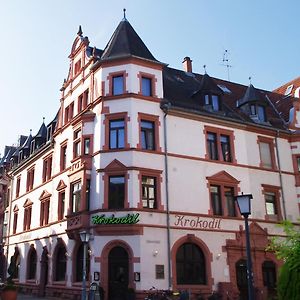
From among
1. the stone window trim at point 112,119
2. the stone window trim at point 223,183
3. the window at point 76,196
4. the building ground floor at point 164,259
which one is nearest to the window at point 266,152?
the stone window trim at point 223,183

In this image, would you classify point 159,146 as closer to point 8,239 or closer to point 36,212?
point 36,212

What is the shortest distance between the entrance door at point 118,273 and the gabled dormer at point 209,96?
12014mm

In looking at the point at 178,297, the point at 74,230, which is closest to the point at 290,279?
the point at 178,297

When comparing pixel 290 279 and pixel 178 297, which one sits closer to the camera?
pixel 290 279

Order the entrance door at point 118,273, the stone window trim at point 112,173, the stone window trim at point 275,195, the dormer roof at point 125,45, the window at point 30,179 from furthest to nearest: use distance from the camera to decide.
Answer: the window at point 30,179
the stone window trim at point 275,195
the dormer roof at point 125,45
the stone window trim at point 112,173
the entrance door at point 118,273

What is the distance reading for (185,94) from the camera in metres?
31.5

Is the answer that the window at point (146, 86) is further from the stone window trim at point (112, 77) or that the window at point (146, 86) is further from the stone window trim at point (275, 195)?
the stone window trim at point (275, 195)

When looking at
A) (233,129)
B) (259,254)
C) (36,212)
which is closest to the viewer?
(259,254)

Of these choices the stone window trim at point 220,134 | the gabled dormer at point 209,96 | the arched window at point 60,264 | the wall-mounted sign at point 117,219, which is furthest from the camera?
the gabled dormer at point 209,96

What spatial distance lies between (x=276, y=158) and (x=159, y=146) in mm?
10203

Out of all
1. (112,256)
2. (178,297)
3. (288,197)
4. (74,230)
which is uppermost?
(288,197)

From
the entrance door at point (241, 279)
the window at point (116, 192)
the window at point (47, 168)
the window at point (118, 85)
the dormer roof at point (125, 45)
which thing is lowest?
the entrance door at point (241, 279)

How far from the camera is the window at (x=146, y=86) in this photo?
2784cm

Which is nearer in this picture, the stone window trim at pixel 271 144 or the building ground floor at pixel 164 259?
the building ground floor at pixel 164 259
